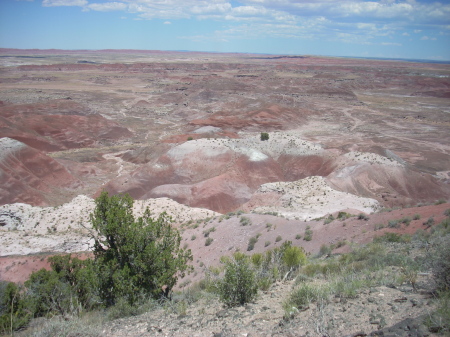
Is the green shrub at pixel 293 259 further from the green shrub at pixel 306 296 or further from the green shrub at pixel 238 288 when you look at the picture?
the green shrub at pixel 306 296

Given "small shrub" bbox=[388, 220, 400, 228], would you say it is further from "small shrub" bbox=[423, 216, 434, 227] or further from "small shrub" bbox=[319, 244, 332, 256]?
"small shrub" bbox=[319, 244, 332, 256]

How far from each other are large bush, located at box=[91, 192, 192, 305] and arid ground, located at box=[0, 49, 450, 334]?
2.96 feet

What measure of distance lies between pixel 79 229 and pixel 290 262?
18.8 m

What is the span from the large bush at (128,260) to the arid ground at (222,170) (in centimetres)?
90

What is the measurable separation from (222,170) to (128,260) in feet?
84.5

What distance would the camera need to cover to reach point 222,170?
34781 millimetres

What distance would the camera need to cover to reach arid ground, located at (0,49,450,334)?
18.5 meters

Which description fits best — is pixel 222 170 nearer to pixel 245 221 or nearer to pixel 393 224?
pixel 245 221

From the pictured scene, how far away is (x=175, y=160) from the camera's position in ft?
120

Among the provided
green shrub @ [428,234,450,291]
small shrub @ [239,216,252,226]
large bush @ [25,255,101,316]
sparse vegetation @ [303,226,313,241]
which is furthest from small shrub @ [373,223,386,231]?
large bush @ [25,255,101,316]

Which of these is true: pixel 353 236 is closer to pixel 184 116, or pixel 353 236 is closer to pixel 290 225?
pixel 290 225

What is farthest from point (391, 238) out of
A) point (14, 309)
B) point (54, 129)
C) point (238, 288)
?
point (54, 129)

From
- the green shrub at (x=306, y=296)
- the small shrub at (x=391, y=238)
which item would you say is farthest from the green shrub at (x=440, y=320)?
the small shrub at (x=391, y=238)

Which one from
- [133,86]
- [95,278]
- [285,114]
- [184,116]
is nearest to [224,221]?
[95,278]
